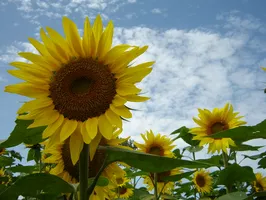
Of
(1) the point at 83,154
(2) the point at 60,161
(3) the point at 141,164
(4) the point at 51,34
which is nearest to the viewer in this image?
(3) the point at 141,164

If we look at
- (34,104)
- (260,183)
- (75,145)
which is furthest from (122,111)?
(260,183)

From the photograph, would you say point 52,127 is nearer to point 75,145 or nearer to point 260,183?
point 75,145

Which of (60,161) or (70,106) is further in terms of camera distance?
(60,161)

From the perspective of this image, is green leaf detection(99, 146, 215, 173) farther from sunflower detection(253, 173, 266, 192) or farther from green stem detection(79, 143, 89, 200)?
sunflower detection(253, 173, 266, 192)

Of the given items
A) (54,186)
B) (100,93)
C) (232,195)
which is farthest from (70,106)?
(232,195)

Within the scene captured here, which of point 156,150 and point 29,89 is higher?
point 156,150

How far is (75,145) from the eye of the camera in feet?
7.63

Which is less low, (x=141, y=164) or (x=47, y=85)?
(x=47, y=85)

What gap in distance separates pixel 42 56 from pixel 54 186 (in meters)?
0.95

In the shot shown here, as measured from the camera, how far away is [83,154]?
2.22 metres

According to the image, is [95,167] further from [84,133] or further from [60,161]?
[84,133]

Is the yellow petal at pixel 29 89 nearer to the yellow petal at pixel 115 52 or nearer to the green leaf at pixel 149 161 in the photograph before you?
the yellow petal at pixel 115 52

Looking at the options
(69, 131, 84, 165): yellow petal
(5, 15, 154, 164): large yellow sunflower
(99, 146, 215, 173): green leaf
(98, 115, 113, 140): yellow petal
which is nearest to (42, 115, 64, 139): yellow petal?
(5, 15, 154, 164): large yellow sunflower

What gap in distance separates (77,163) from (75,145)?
1.04 metres
